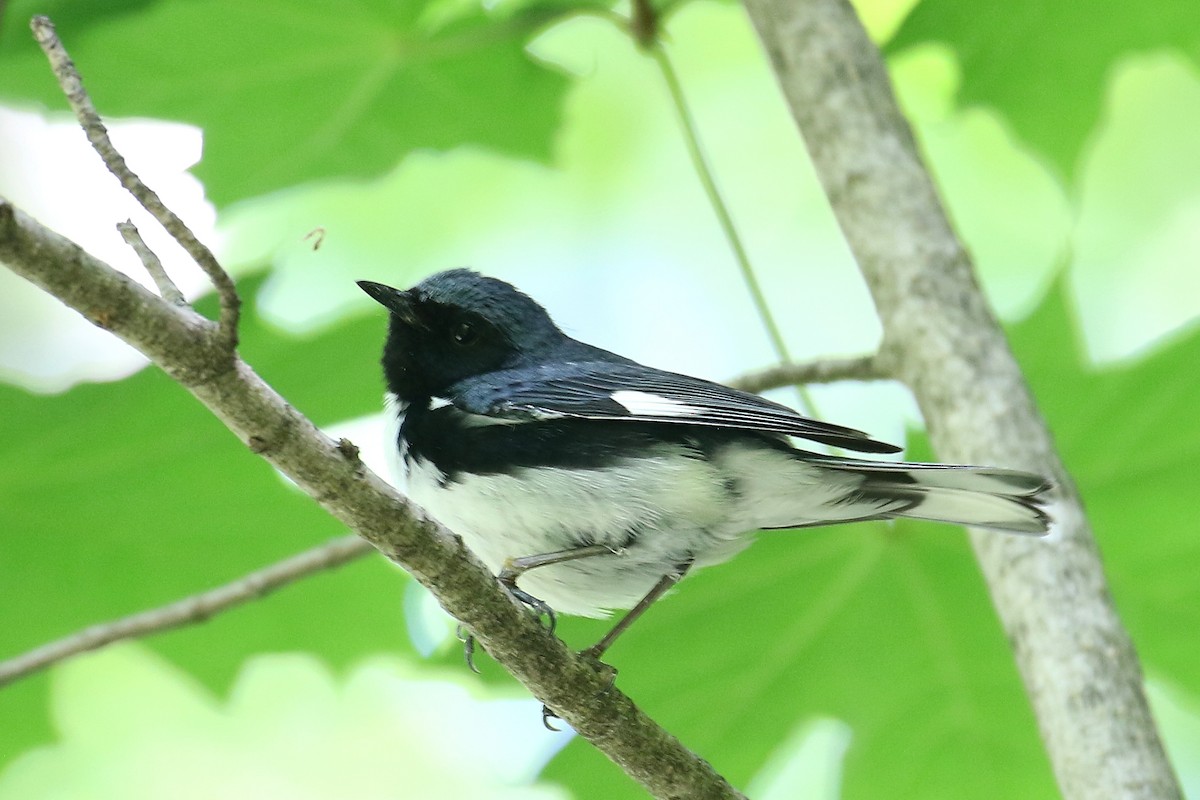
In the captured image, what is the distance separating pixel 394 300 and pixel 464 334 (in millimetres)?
175

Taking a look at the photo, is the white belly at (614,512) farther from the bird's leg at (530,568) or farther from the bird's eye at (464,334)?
the bird's eye at (464,334)

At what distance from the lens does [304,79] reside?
2.61 metres

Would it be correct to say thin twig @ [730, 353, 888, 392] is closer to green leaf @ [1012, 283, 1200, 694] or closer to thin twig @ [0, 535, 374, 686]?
green leaf @ [1012, 283, 1200, 694]

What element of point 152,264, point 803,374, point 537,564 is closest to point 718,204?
point 803,374

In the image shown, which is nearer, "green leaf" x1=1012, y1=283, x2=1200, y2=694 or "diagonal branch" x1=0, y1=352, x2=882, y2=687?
"diagonal branch" x1=0, y1=352, x2=882, y2=687

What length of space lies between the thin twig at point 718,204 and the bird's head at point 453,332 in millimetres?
475

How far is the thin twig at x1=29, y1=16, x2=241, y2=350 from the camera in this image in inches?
47.9

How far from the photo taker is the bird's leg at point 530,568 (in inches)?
73.5

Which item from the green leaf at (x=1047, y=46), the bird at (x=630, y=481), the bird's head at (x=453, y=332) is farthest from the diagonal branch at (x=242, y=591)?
the green leaf at (x=1047, y=46)

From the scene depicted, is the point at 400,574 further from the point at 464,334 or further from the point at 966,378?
the point at 966,378

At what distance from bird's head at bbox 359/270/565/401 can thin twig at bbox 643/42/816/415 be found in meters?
0.48

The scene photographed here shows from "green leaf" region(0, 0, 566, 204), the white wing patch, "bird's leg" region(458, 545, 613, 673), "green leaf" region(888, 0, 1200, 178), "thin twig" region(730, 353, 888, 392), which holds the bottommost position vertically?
"bird's leg" region(458, 545, 613, 673)

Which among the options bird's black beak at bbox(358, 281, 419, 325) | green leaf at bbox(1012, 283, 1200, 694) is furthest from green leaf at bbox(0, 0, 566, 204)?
green leaf at bbox(1012, 283, 1200, 694)

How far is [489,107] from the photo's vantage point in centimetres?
270
